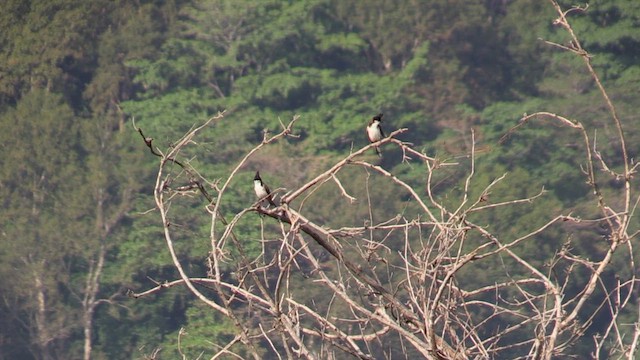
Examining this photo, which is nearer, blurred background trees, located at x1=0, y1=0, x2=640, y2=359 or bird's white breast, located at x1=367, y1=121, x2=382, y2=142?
bird's white breast, located at x1=367, y1=121, x2=382, y2=142

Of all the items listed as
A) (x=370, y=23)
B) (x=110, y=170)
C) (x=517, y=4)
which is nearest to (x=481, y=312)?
(x=110, y=170)

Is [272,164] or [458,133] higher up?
[272,164]

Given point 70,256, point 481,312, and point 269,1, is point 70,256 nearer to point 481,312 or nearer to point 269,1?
point 481,312

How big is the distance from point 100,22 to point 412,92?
344 inches

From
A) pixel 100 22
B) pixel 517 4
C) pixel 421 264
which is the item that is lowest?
pixel 517 4

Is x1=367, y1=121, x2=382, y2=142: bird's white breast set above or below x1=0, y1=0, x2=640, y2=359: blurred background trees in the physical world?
above

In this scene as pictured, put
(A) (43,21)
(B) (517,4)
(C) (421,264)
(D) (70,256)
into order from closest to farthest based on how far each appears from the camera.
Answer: (C) (421,264), (D) (70,256), (A) (43,21), (B) (517,4)

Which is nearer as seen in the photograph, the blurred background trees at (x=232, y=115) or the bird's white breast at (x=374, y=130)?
the bird's white breast at (x=374, y=130)

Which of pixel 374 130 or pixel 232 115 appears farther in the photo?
pixel 232 115

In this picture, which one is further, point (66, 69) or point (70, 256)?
point (66, 69)

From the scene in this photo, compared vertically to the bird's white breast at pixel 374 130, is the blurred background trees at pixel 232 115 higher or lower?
lower

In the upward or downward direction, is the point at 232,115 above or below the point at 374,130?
below

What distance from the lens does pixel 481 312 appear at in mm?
22516

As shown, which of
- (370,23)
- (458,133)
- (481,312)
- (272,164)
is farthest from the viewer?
(370,23)
